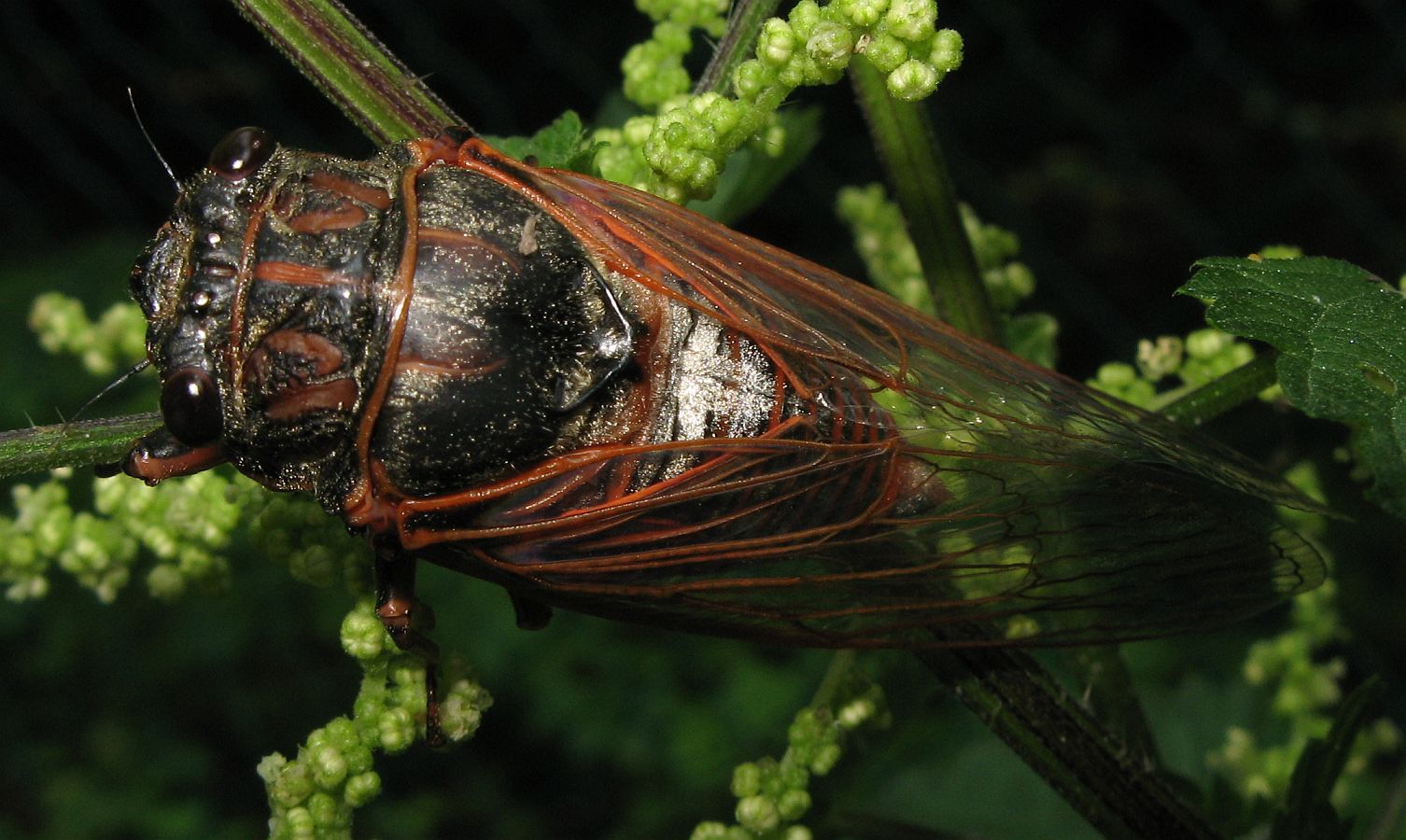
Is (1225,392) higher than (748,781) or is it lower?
higher

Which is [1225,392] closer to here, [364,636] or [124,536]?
[364,636]

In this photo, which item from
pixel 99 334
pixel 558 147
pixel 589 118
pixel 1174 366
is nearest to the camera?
pixel 558 147

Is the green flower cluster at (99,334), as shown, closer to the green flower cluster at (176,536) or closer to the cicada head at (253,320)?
the green flower cluster at (176,536)

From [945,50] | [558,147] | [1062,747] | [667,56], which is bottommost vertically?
[1062,747]

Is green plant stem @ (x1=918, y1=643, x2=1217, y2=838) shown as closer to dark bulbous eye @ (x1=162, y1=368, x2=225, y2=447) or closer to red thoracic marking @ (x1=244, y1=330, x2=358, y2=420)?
red thoracic marking @ (x1=244, y1=330, x2=358, y2=420)

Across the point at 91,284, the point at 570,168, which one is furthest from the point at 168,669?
the point at 570,168

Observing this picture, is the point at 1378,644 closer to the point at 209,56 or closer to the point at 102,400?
the point at 102,400

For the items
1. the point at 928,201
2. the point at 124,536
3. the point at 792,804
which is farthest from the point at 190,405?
the point at 928,201
